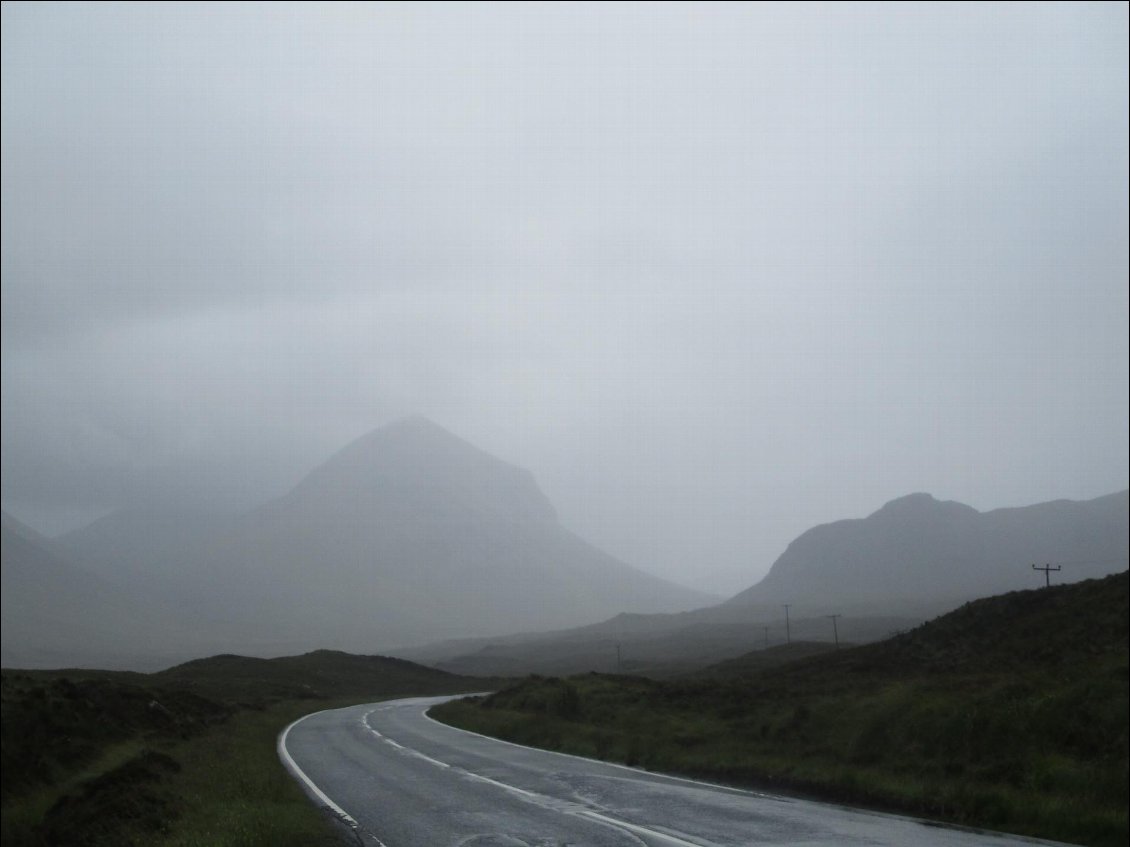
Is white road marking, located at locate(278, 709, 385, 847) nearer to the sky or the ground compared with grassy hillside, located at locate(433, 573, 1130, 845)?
nearer to the ground

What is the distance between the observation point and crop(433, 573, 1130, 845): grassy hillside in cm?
1522

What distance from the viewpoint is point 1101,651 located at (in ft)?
79.5

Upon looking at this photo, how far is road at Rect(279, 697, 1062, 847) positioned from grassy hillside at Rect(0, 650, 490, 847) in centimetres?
117

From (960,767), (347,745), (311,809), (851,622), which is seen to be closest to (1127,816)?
(960,767)

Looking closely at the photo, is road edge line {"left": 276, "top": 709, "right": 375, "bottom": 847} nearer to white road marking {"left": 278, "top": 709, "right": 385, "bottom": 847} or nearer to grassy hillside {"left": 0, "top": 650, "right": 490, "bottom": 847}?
white road marking {"left": 278, "top": 709, "right": 385, "bottom": 847}

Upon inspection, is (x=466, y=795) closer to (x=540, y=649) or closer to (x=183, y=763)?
(x=183, y=763)

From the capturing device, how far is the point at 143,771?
20578 mm

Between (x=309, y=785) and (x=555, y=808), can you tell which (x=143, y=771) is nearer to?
(x=309, y=785)

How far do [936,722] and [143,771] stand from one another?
17602mm

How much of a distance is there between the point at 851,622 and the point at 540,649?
68.8 m

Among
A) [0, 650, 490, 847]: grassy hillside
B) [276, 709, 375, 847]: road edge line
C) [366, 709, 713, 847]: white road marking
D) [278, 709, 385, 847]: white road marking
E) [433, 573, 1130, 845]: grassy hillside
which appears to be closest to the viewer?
[366, 709, 713, 847]: white road marking

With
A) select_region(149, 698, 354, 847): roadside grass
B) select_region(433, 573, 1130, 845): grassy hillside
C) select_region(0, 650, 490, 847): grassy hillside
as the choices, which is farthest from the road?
select_region(433, 573, 1130, 845): grassy hillside

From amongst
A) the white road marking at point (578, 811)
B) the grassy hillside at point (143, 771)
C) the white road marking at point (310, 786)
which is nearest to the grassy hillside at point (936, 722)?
the white road marking at point (578, 811)

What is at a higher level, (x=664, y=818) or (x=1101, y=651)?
(x=1101, y=651)
